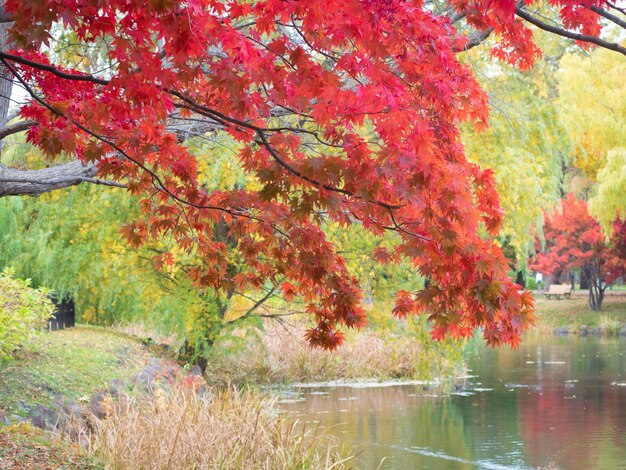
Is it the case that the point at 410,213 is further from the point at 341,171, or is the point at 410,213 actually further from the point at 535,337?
the point at 535,337

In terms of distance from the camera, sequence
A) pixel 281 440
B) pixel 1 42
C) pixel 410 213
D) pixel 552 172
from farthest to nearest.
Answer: pixel 552 172 → pixel 281 440 → pixel 1 42 → pixel 410 213

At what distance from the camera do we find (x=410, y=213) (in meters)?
5.64

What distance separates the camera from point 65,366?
11883mm

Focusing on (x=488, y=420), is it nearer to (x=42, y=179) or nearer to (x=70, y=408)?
(x=70, y=408)

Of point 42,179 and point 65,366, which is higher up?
point 42,179

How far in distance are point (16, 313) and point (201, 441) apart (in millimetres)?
3598

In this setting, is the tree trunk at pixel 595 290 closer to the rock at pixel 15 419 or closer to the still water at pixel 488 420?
the still water at pixel 488 420

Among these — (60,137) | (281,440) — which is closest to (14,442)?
(281,440)

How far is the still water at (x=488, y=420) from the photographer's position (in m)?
12.3

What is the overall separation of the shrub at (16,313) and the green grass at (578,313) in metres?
25.8

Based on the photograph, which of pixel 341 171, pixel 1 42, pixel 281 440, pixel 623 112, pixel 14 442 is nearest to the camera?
pixel 341 171

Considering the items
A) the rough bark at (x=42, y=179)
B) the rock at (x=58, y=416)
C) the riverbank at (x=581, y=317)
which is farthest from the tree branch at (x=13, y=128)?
the riverbank at (x=581, y=317)

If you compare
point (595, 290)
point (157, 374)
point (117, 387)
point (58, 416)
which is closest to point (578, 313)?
point (595, 290)

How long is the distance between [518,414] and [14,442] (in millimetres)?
10301
